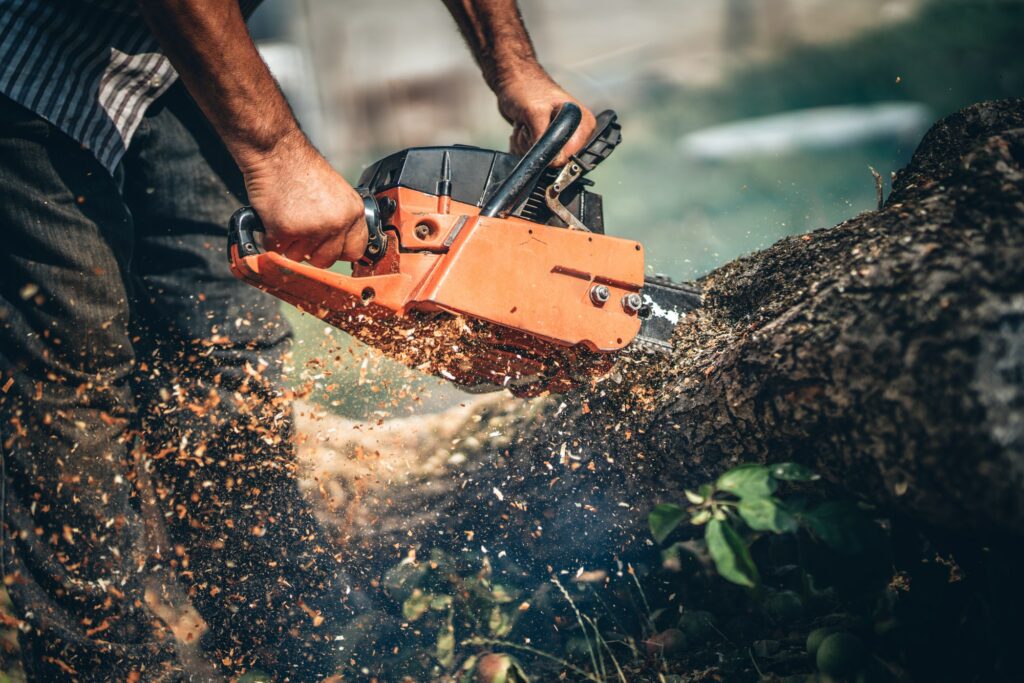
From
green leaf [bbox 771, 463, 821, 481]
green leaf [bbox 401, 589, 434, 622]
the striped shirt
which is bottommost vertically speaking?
green leaf [bbox 401, 589, 434, 622]

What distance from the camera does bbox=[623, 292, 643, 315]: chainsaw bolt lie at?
1.54 m

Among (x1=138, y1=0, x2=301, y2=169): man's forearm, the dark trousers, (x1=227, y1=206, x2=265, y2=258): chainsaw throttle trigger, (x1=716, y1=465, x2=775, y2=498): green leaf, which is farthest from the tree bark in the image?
(x1=138, y1=0, x2=301, y2=169): man's forearm

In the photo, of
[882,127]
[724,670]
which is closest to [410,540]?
[724,670]

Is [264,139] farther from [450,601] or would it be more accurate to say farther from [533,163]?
[450,601]

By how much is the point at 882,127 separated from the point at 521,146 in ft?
12.6

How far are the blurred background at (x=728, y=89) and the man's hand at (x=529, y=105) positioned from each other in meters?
2.12

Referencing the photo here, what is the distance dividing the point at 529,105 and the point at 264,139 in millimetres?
765

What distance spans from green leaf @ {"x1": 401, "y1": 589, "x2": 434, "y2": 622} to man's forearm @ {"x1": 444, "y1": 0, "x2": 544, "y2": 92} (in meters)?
1.50

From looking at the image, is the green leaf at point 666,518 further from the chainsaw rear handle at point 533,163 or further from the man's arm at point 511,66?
the man's arm at point 511,66

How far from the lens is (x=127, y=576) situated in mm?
1669

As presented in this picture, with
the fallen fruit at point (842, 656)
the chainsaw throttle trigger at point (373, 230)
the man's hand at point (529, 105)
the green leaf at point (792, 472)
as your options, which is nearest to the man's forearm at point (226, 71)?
the chainsaw throttle trigger at point (373, 230)

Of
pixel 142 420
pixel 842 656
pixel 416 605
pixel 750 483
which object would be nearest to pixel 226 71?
pixel 142 420

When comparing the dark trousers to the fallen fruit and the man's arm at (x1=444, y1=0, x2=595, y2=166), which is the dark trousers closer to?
the man's arm at (x1=444, y1=0, x2=595, y2=166)

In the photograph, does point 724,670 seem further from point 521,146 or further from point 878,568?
point 521,146
